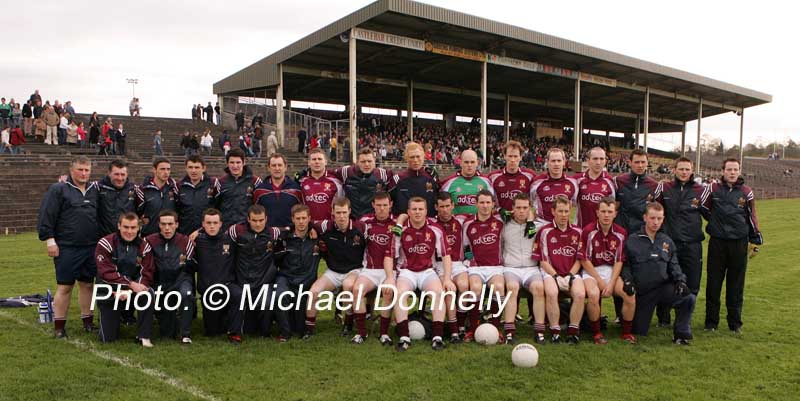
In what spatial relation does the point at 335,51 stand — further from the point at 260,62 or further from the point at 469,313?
the point at 469,313

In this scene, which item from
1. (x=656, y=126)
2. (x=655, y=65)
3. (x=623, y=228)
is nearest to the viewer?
(x=623, y=228)

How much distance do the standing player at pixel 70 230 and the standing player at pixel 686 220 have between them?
6.65 metres

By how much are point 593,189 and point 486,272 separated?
5.81 feet

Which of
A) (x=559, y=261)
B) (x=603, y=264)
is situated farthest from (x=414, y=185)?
(x=603, y=264)

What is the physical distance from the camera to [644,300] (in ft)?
20.4

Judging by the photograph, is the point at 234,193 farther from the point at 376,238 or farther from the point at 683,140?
the point at 683,140

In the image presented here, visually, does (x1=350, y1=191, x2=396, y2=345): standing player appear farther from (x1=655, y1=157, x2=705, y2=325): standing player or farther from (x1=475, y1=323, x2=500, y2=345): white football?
(x1=655, y1=157, x2=705, y2=325): standing player

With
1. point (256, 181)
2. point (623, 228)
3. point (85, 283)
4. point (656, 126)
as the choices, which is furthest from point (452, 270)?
point (656, 126)

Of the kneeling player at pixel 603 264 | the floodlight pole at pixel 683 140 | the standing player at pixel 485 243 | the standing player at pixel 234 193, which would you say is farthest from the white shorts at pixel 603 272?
the floodlight pole at pixel 683 140

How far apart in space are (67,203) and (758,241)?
7.83 metres

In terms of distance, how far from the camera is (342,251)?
21.9 ft

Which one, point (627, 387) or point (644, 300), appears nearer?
point (627, 387)

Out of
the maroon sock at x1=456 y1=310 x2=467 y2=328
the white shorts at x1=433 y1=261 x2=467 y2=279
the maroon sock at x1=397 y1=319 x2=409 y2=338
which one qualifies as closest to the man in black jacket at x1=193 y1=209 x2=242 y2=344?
the maroon sock at x1=397 y1=319 x2=409 y2=338

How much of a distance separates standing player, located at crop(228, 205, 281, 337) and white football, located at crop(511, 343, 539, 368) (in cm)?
277
